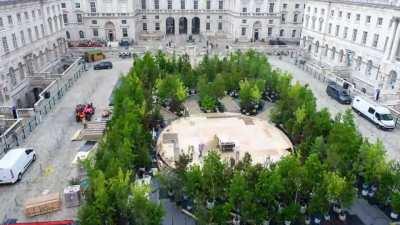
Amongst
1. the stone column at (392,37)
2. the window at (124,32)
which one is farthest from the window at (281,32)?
the window at (124,32)

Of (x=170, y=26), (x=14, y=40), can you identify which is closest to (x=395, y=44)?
(x=14, y=40)

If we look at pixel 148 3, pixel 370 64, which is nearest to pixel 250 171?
pixel 370 64

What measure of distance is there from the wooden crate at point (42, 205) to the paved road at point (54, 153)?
405 millimetres

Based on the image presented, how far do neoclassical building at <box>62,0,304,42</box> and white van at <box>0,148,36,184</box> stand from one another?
48422 mm

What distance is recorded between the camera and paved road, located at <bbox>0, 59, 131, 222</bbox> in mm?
24016

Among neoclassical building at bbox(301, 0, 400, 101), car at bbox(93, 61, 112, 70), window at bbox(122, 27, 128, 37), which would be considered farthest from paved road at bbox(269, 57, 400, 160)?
window at bbox(122, 27, 128, 37)

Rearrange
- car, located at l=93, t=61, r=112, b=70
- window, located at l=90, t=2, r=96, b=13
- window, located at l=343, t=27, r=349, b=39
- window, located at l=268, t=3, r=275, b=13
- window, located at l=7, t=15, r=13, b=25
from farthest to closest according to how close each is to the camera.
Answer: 1. window, located at l=268, t=3, r=275, b=13
2. window, located at l=90, t=2, r=96, b=13
3. car, located at l=93, t=61, r=112, b=70
4. window, located at l=343, t=27, r=349, b=39
5. window, located at l=7, t=15, r=13, b=25

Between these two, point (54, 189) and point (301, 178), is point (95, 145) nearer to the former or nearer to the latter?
point (54, 189)

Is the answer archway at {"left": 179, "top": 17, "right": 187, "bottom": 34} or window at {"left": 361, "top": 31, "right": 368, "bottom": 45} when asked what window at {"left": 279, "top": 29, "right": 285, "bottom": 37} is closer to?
archway at {"left": 179, "top": 17, "right": 187, "bottom": 34}

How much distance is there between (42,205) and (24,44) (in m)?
31.5

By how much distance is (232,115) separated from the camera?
39.1m

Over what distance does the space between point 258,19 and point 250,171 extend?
60211 mm

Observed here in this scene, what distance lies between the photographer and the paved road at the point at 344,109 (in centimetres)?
3334

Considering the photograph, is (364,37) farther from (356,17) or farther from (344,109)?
(344,109)
